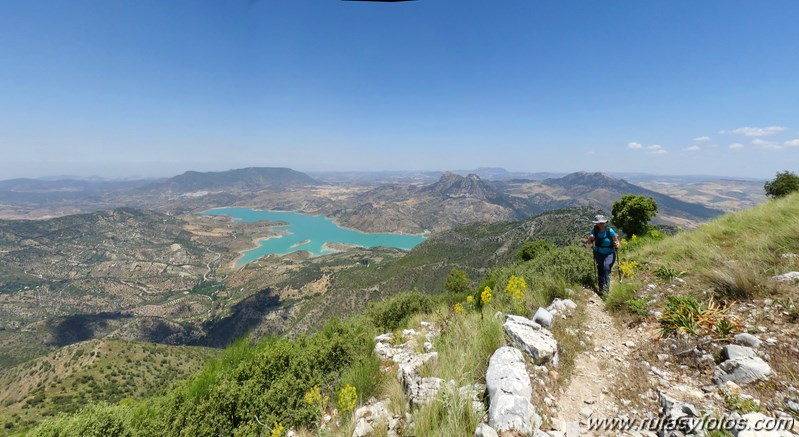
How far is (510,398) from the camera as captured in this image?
10.7 feet

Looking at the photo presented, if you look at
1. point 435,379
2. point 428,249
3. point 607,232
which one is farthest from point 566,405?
point 428,249

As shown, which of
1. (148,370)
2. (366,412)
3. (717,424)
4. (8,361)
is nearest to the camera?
(717,424)

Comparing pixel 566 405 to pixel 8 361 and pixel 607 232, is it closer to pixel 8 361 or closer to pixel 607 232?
pixel 607 232

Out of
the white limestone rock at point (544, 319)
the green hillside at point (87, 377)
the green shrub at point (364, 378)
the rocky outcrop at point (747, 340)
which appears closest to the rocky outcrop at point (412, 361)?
the green shrub at point (364, 378)

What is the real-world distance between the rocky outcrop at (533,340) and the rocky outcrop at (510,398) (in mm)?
512

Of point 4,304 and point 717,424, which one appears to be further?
point 4,304

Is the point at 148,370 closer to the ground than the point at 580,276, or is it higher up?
closer to the ground

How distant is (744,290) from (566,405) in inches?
153

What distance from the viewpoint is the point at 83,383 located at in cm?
4938

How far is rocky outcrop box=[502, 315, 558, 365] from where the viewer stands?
173 inches

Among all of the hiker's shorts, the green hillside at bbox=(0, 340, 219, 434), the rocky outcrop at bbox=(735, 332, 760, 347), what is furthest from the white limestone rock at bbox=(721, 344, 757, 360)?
the green hillside at bbox=(0, 340, 219, 434)

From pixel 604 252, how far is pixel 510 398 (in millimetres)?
6048

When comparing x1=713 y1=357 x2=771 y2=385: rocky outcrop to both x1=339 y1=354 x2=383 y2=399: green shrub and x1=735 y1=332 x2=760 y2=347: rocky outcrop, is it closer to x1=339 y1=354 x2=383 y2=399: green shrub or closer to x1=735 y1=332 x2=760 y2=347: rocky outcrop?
x1=735 y1=332 x2=760 y2=347: rocky outcrop

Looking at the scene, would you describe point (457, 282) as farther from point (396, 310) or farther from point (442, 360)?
point (442, 360)
